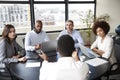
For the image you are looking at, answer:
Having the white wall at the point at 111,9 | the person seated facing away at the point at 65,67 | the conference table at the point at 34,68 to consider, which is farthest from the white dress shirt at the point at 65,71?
the white wall at the point at 111,9

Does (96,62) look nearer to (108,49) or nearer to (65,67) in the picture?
(108,49)

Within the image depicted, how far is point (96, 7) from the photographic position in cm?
554

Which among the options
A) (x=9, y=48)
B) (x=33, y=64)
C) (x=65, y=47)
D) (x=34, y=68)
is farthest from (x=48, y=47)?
(x=65, y=47)

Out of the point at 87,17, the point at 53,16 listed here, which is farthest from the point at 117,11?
the point at 53,16

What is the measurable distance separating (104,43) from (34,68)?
1.25m

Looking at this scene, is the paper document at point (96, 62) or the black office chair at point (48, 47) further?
the black office chair at point (48, 47)

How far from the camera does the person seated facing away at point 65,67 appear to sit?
4.40 ft

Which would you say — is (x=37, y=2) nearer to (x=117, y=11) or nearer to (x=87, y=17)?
(x=87, y=17)

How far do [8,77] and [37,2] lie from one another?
293 cm

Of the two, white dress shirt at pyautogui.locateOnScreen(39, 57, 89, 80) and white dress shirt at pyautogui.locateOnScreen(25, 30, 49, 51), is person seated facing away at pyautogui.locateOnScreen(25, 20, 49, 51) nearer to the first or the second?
white dress shirt at pyautogui.locateOnScreen(25, 30, 49, 51)

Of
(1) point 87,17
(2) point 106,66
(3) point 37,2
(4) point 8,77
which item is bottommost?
(4) point 8,77

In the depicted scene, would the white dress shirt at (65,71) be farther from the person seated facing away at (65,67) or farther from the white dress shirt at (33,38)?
the white dress shirt at (33,38)

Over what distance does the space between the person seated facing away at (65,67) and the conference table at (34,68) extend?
55 cm

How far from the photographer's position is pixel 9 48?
2.72 m
